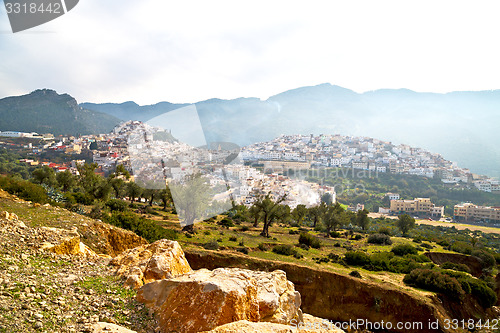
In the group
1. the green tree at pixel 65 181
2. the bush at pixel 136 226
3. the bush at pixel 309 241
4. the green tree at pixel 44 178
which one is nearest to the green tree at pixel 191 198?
the bush at pixel 136 226

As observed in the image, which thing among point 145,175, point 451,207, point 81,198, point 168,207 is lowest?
point 451,207

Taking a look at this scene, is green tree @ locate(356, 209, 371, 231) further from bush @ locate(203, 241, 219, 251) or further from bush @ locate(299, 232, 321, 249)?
bush @ locate(203, 241, 219, 251)

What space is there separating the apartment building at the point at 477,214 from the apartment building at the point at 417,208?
11.1ft

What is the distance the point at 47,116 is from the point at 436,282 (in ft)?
Answer: 339

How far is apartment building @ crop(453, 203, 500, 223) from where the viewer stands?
194 feet

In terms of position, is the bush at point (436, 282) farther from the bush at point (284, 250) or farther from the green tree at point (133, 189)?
the green tree at point (133, 189)

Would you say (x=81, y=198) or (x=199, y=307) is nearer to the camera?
(x=199, y=307)

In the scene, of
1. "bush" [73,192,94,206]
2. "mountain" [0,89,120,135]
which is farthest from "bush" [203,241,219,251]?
"mountain" [0,89,120,135]

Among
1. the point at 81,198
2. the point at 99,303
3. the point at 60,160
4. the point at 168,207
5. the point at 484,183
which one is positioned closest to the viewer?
the point at 99,303

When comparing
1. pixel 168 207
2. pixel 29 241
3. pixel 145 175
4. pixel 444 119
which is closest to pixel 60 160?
pixel 168 207

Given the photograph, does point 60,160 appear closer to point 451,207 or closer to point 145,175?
point 145,175

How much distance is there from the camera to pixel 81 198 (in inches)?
760

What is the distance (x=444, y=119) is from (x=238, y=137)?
480 feet

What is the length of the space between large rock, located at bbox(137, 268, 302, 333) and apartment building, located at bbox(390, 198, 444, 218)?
2631 inches
